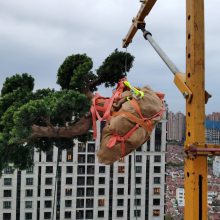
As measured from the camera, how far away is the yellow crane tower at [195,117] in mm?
3650

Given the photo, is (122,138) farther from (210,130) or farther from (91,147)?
(210,130)

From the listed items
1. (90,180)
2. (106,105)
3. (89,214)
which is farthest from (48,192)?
(106,105)

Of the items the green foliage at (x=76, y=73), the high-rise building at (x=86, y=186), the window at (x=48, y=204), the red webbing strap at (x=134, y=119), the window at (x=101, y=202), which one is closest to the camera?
the red webbing strap at (x=134, y=119)

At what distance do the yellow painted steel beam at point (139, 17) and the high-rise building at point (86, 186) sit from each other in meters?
26.9

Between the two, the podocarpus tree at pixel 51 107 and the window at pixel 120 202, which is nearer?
the podocarpus tree at pixel 51 107

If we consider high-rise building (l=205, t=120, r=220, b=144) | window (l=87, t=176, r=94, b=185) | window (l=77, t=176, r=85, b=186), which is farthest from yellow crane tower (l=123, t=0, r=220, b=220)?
window (l=87, t=176, r=94, b=185)

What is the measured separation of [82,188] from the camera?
33.8 m

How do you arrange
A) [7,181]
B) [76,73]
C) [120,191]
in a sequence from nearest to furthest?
[76,73]
[7,181]
[120,191]

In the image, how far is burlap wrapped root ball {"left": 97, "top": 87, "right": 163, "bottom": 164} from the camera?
471 centimetres

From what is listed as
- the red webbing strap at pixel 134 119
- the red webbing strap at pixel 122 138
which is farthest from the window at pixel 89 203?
the red webbing strap at pixel 134 119

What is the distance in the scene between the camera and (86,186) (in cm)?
3397

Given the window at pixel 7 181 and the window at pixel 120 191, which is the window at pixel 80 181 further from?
the window at pixel 7 181

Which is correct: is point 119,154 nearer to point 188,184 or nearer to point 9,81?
point 188,184

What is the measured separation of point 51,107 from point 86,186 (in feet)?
93.0
